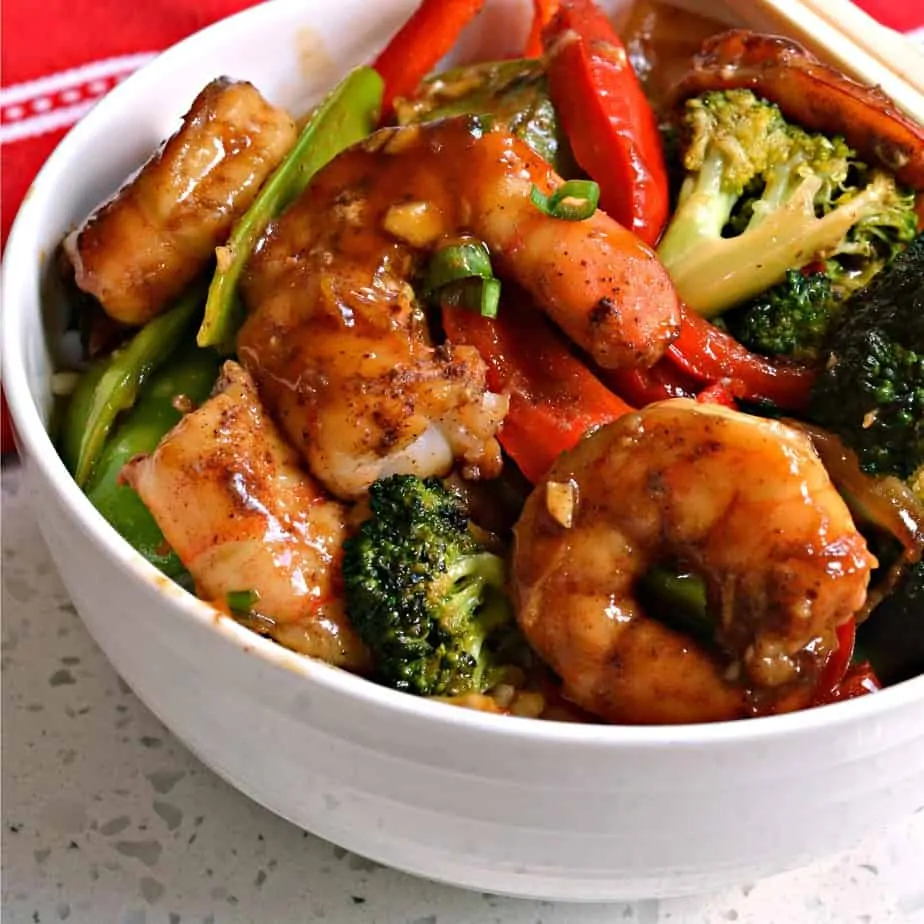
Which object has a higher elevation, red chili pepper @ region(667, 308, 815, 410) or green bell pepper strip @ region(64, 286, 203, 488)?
red chili pepper @ region(667, 308, 815, 410)

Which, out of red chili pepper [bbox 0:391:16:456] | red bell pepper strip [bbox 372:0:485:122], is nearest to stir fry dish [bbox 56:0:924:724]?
red bell pepper strip [bbox 372:0:485:122]

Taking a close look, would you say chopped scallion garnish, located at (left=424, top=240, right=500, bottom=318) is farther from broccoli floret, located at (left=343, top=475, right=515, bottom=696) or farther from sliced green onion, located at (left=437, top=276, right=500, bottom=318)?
broccoli floret, located at (left=343, top=475, right=515, bottom=696)

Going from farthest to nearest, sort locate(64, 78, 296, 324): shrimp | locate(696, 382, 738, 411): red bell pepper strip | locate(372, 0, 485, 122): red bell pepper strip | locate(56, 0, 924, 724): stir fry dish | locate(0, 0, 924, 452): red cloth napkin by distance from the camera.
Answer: locate(0, 0, 924, 452): red cloth napkin → locate(372, 0, 485, 122): red bell pepper strip → locate(64, 78, 296, 324): shrimp → locate(696, 382, 738, 411): red bell pepper strip → locate(56, 0, 924, 724): stir fry dish

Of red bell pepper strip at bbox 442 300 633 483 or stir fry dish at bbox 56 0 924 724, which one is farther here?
red bell pepper strip at bbox 442 300 633 483

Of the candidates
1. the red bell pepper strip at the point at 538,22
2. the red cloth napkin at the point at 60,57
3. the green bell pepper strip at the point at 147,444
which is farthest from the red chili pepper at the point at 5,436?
the red bell pepper strip at the point at 538,22

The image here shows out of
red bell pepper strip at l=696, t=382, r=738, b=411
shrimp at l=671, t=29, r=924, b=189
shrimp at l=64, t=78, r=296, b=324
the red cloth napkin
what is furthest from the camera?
the red cloth napkin

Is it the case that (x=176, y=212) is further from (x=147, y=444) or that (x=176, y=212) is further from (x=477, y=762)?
(x=477, y=762)
